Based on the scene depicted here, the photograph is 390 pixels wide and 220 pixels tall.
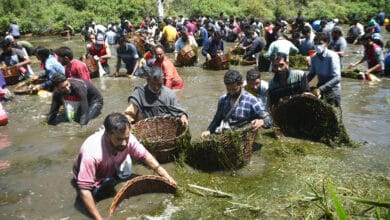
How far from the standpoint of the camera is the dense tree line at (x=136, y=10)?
96.6 ft

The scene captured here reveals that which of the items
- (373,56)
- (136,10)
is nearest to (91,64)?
(373,56)

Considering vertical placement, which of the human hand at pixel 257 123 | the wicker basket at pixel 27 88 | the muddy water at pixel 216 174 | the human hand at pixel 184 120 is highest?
the human hand at pixel 257 123

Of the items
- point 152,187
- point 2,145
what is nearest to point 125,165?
point 152,187

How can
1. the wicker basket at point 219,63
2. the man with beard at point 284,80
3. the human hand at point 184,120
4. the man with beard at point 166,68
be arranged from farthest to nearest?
the wicker basket at point 219,63, the man with beard at point 166,68, the man with beard at point 284,80, the human hand at point 184,120

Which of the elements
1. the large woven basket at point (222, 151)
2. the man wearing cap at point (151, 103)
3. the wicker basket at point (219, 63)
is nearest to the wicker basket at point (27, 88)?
the man wearing cap at point (151, 103)

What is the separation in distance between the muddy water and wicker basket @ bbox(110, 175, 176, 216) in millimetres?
79

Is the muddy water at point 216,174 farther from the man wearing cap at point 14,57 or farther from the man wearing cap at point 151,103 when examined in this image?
the man wearing cap at point 14,57

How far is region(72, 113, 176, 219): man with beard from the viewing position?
3758 millimetres

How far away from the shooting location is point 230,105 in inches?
208

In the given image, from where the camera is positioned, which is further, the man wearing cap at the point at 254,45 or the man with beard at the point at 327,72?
the man wearing cap at the point at 254,45

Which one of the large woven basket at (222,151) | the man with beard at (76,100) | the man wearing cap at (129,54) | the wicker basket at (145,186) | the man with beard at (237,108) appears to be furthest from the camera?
the man wearing cap at (129,54)

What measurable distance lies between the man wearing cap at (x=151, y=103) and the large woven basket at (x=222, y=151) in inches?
21.6

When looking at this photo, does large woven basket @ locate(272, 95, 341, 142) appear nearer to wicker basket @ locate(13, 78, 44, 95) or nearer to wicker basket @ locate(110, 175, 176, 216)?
wicker basket @ locate(110, 175, 176, 216)

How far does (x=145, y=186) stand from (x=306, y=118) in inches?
119
